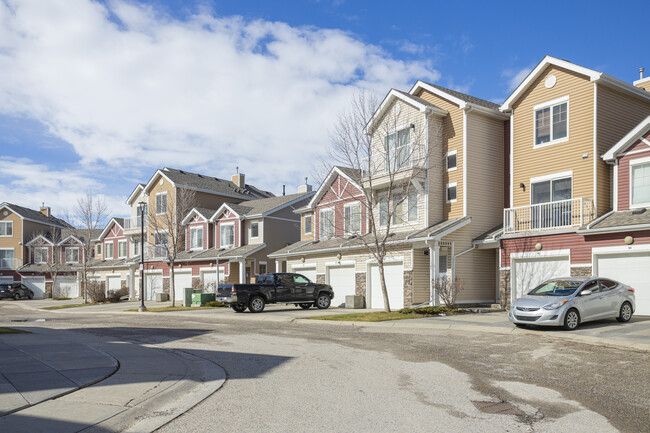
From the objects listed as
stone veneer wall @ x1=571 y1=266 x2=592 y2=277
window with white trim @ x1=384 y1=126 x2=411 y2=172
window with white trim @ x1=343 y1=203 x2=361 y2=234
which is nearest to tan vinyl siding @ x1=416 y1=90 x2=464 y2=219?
window with white trim @ x1=384 y1=126 x2=411 y2=172

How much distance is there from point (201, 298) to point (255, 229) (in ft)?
31.2

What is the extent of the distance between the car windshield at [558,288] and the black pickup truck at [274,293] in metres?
12.8

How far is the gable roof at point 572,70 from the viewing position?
22625mm

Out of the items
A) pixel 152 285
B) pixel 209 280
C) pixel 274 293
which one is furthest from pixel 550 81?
pixel 152 285

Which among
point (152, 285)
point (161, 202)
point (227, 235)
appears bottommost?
point (152, 285)

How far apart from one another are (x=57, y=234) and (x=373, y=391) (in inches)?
2532

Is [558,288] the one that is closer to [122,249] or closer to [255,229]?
[255,229]

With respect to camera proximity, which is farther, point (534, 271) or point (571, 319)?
point (534, 271)

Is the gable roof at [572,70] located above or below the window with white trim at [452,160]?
above

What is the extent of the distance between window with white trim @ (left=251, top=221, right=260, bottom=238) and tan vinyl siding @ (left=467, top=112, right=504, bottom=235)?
19.4 m

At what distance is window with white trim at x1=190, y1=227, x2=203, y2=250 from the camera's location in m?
45.9

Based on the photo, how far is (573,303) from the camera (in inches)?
623

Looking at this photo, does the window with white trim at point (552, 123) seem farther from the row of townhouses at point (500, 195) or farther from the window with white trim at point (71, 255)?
the window with white trim at point (71, 255)

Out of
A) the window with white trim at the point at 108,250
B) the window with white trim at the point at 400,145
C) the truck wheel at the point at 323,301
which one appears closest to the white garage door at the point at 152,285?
the window with white trim at the point at 108,250
